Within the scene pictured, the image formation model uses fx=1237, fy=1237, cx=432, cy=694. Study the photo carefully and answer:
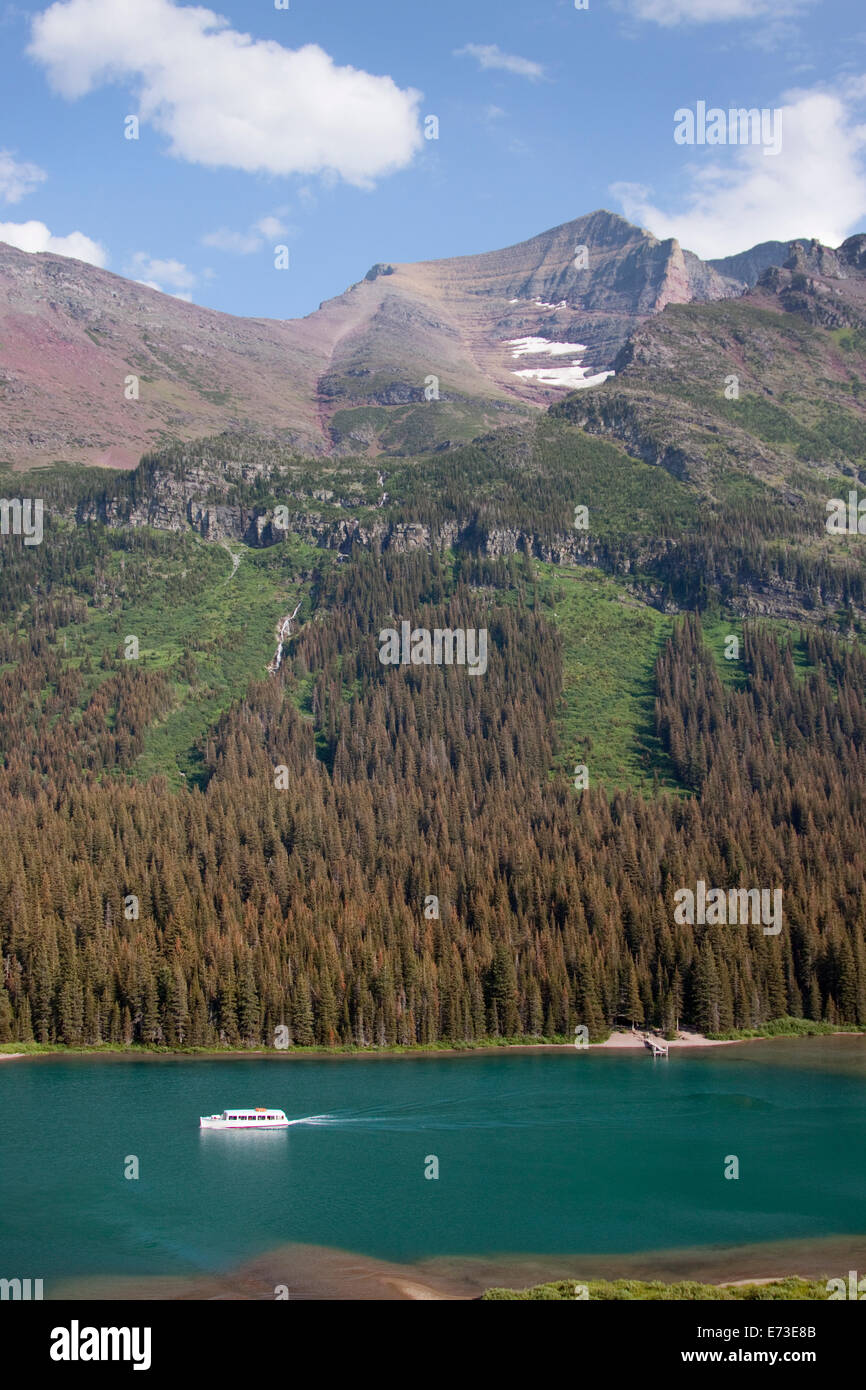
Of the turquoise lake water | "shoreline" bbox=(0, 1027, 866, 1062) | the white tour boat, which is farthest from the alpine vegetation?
the white tour boat

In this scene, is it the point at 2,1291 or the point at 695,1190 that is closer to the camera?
the point at 2,1291

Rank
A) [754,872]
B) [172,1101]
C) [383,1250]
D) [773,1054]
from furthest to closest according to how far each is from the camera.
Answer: [754,872] < [773,1054] < [172,1101] < [383,1250]

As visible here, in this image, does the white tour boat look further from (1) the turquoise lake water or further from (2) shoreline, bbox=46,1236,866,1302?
(2) shoreline, bbox=46,1236,866,1302

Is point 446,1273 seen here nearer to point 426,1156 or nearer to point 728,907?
point 426,1156

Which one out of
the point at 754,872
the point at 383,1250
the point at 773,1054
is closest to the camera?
the point at 383,1250
